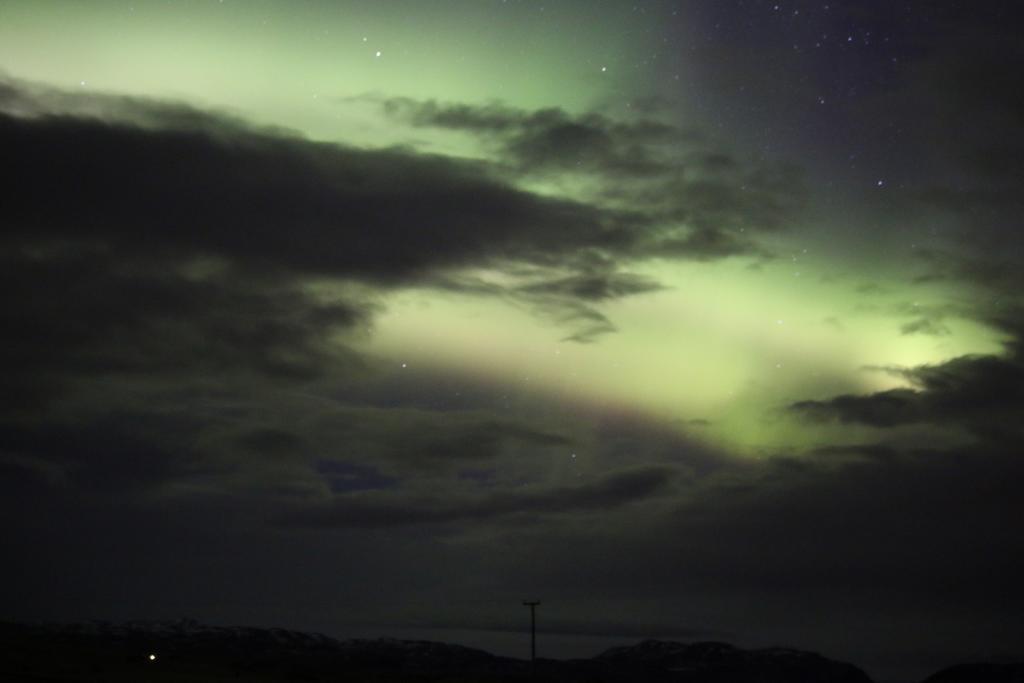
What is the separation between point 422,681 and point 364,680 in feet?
26.6

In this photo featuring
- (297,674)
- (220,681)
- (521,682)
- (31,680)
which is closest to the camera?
(31,680)

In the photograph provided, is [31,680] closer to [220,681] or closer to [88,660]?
[220,681]

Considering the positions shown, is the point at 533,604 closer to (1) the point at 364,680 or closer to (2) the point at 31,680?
(1) the point at 364,680

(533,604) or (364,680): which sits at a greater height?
(533,604)

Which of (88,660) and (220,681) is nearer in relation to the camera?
(220,681)

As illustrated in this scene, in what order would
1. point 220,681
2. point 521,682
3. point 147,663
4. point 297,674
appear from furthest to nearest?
point 521,682 → point 297,674 → point 147,663 → point 220,681

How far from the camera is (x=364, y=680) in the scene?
141m

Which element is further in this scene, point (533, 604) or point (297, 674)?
point (297, 674)

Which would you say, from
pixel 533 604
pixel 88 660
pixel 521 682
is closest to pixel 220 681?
pixel 88 660

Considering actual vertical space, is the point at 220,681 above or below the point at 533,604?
below

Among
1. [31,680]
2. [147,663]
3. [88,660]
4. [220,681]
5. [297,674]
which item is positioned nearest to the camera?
[31,680]

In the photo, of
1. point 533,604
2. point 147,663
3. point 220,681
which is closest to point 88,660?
point 147,663

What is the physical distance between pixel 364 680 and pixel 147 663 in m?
27.9

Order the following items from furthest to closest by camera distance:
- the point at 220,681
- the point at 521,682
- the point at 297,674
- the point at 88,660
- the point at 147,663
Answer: the point at 521,682
the point at 297,674
the point at 147,663
the point at 88,660
the point at 220,681
